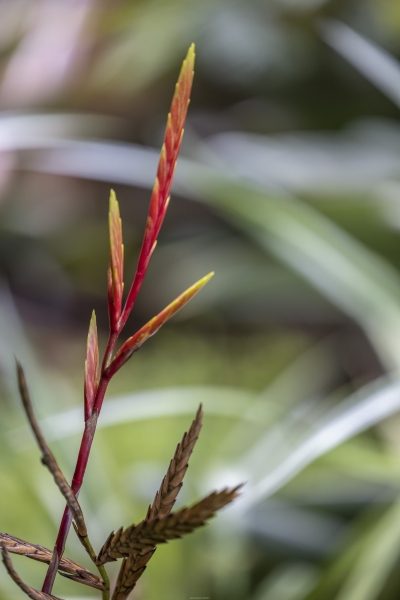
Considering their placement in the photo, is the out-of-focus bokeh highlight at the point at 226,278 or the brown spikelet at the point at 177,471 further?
the out-of-focus bokeh highlight at the point at 226,278

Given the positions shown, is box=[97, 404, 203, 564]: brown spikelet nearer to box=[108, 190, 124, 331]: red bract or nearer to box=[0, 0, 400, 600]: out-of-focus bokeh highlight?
box=[108, 190, 124, 331]: red bract

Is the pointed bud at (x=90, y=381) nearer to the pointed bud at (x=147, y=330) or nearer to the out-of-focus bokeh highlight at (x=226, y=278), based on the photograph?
the pointed bud at (x=147, y=330)

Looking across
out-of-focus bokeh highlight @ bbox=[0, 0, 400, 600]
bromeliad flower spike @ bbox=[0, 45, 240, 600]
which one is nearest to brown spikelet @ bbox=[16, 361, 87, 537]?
bromeliad flower spike @ bbox=[0, 45, 240, 600]

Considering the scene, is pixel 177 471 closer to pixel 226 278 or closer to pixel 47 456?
pixel 47 456

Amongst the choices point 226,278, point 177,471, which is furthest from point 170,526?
point 226,278

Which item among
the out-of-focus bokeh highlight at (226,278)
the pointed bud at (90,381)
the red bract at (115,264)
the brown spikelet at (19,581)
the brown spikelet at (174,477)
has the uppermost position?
the out-of-focus bokeh highlight at (226,278)

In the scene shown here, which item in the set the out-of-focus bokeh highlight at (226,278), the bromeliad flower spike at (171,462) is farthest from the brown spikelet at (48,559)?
the out-of-focus bokeh highlight at (226,278)
